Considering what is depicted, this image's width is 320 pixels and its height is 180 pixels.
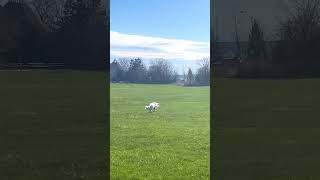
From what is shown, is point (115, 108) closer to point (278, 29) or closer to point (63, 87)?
point (63, 87)

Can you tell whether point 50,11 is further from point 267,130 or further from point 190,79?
point 190,79

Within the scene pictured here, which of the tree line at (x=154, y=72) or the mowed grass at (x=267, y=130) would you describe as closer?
the mowed grass at (x=267, y=130)

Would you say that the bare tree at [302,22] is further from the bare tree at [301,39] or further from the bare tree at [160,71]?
the bare tree at [160,71]

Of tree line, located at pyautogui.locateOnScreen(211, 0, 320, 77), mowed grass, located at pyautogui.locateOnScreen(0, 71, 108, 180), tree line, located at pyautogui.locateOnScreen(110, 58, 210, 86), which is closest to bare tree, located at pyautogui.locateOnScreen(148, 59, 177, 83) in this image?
tree line, located at pyautogui.locateOnScreen(110, 58, 210, 86)

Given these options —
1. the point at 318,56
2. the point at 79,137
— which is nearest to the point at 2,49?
the point at 79,137

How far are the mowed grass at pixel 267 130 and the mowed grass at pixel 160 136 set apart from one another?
0.50 m

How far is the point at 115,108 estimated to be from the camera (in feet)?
50.3

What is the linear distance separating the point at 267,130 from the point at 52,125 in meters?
4.71

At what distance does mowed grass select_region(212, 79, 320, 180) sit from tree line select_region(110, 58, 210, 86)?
3766 mm

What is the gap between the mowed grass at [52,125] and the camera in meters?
5.74

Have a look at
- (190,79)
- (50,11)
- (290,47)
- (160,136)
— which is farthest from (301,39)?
(190,79)

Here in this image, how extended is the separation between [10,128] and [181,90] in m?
11.4

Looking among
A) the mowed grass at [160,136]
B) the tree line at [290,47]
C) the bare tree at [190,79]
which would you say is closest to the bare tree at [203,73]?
the bare tree at [190,79]

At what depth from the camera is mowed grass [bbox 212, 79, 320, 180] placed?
19.8ft
